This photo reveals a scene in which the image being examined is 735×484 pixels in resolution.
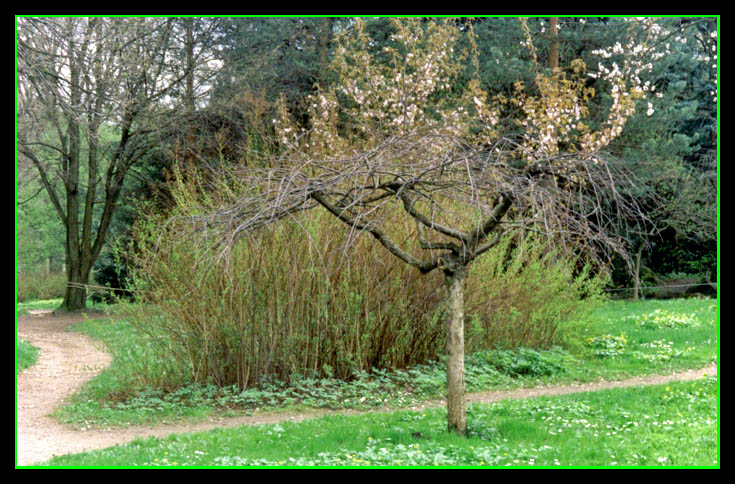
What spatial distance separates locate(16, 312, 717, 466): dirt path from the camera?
19.1ft

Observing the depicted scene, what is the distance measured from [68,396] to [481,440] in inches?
200

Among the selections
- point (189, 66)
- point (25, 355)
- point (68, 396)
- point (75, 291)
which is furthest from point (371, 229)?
point (75, 291)

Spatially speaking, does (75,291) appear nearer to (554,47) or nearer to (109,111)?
(109,111)

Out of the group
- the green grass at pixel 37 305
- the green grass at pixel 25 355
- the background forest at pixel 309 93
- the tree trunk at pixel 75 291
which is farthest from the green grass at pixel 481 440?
the tree trunk at pixel 75 291

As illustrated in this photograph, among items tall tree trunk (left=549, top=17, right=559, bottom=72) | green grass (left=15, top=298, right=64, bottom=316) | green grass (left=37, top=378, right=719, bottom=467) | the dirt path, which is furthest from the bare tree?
tall tree trunk (left=549, top=17, right=559, bottom=72)

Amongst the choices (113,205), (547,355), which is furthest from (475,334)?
(113,205)

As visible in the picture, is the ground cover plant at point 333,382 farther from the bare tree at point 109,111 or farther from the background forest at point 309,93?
the bare tree at point 109,111

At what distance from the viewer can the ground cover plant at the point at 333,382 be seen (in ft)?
22.9

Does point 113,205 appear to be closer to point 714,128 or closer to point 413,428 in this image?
point 413,428

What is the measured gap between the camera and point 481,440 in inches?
207

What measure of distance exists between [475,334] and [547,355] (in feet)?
3.53

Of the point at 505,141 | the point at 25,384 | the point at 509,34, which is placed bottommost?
the point at 25,384

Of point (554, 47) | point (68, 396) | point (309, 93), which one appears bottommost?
point (68, 396)

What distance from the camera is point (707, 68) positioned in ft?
68.5
